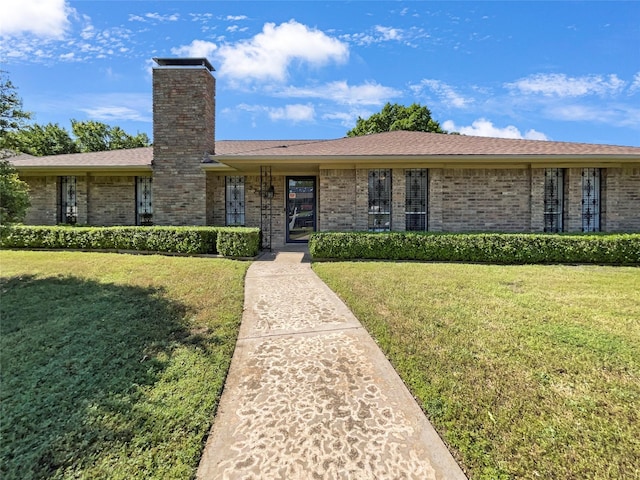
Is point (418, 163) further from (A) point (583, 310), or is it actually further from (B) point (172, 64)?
(B) point (172, 64)

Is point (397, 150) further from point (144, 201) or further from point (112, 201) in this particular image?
point (112, 201)

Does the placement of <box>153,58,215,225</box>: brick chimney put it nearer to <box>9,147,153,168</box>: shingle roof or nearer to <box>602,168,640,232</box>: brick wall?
<box>9,147,153,168</box>: shingle roof

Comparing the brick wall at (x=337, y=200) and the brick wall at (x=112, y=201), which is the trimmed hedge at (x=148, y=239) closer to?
the brick wall at (x=112, y=201)

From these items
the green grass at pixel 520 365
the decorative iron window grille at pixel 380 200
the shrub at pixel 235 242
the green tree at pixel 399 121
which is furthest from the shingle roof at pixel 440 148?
the green tree at pixel 399 121

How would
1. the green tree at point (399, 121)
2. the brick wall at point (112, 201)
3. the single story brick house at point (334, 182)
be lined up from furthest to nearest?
the green tree at point (399, 121) < the brick wall at point (112, 201) < the single story brick house at point (334, 182)

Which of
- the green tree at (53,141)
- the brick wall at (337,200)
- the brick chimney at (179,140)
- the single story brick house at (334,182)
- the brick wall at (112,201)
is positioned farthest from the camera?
the green tree at (53,141)

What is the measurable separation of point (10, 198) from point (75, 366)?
14.8 feet

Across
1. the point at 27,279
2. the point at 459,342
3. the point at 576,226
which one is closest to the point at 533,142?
the point at 576,226

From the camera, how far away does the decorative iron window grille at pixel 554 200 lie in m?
10.5

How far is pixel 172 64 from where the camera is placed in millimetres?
11461

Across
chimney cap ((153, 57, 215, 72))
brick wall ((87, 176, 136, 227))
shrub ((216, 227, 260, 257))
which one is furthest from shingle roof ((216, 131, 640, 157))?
brick wall ((87, 176, 136, 227))

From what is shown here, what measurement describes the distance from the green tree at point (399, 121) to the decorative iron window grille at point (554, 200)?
17.1 meters

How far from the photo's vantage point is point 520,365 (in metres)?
3.47

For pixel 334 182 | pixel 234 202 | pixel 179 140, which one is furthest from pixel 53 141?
pixel 334 182
